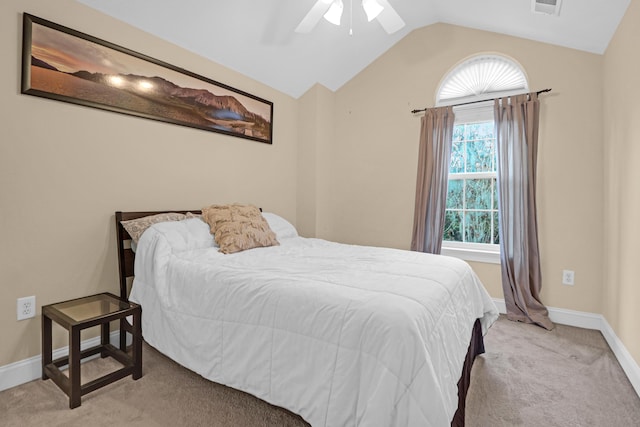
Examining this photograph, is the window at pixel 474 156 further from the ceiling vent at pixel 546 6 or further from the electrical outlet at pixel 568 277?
the ceiling vent at pixel 546 6

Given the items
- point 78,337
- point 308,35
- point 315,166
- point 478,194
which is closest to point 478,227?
point 478,194

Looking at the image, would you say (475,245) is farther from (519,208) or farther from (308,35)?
(308,35)

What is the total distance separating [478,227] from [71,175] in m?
3.48

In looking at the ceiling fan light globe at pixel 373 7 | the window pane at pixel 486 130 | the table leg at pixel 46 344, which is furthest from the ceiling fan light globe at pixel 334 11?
the table leg at pixel 46 344

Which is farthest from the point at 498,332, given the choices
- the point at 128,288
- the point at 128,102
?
the point at 128,102

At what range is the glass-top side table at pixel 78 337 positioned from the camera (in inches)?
64.2

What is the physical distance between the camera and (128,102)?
2.33 m

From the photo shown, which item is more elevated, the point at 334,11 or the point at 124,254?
the point at 334,11

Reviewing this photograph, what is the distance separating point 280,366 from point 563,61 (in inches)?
132

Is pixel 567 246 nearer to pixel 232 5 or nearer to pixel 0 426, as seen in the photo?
pixel 232 5

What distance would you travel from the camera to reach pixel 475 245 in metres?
3.37

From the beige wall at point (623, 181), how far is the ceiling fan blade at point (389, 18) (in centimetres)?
141

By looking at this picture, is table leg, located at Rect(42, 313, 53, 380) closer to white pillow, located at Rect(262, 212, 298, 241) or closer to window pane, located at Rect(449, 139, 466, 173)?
white pillow, located at Rect(262, 212, 298, 241)

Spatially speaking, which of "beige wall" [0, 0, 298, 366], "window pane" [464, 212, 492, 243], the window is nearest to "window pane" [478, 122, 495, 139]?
the window
